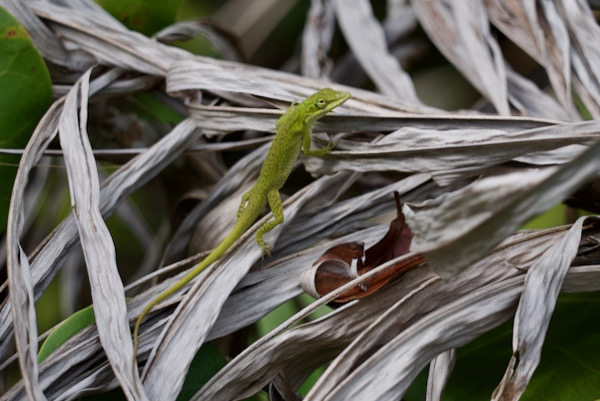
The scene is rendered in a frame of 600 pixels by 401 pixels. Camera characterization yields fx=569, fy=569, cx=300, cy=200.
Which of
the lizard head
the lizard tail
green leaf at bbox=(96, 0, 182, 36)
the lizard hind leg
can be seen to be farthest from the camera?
green leaf at bbox=(96, 0, 182, 36)

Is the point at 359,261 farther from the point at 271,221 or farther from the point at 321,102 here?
the point at 321,102

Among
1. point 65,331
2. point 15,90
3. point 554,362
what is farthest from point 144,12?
point 554,362

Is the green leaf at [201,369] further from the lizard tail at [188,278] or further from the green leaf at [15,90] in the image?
the green leaf at [15,90]

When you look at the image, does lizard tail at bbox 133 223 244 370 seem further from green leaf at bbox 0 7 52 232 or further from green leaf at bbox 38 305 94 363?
green leaf at bbox 0 7 52 232

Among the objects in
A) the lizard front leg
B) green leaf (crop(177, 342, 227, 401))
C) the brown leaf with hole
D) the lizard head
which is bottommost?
green leaf (crop(177, 342, 227, 401))

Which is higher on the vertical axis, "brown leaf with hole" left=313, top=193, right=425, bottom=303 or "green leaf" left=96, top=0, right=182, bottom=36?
"green leaf" left=96, top=0, right=182, bottom=36

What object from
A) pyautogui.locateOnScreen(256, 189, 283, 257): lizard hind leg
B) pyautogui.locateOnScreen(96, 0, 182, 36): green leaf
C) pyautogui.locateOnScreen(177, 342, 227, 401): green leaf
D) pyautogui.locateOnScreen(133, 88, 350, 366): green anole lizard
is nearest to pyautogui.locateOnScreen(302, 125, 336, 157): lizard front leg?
pyautogui.locateOnScreen(133, 88, 350, 366): green anole lizard
